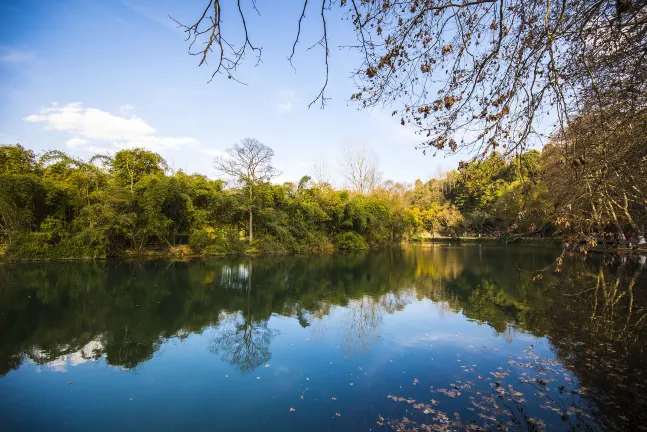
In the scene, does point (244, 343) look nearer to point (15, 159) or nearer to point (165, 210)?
point (165, 210)

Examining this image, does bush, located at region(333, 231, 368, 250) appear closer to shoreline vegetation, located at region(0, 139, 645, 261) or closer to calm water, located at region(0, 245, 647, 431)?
shoreline vegetation, located at region(0, 139, 645, 261)

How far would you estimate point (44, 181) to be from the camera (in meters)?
16.5

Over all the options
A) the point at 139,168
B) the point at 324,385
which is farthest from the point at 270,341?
the point at 139,168

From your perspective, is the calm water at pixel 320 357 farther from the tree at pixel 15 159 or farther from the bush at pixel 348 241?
the bush at pixel 348 241

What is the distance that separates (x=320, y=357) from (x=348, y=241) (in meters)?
21.0

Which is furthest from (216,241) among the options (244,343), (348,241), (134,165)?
(244,343)

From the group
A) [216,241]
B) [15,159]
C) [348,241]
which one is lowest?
[348,241]

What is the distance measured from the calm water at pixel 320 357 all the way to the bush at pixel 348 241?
15042 millimetres

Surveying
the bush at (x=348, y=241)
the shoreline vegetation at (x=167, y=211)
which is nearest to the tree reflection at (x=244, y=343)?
the shoreline vegetation at (x=167, y=211)

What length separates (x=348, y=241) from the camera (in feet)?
87.3

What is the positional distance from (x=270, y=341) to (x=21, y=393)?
3.57 meters

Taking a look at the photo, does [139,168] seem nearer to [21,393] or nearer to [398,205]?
[21,393]

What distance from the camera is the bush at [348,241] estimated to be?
2648 cm

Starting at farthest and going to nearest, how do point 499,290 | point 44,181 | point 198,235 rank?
1. point 198,235
2. point 44,181
3. point 499,290
